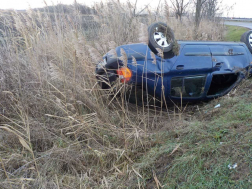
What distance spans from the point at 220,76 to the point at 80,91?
252 cm

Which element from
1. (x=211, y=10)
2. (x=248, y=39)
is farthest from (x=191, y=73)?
(x=211, y=10)

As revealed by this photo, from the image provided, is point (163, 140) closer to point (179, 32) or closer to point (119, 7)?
point (119, 7)

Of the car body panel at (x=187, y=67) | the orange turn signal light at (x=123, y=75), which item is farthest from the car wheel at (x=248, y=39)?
the orange turn signal light at (x=123, y=75)

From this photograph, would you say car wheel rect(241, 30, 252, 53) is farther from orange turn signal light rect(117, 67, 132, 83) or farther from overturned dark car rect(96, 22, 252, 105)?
orange turn signal light rect(117, 67, 132, 83)

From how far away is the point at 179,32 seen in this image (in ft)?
20.9

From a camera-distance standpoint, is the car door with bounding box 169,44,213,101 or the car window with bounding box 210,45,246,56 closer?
the car door with bounding box 169,44,213,101

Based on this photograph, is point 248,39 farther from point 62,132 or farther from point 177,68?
point 62,132

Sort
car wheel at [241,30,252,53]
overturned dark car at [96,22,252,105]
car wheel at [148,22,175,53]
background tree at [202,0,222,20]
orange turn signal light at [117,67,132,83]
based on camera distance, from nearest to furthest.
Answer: orange turn signal light at [117,67,132,83] → overturned dark car at [96,22,252,105] → car wheel at [148,22,175,53] → car wheel at [241,30,252,53] → background tree at [202,0,222,20]

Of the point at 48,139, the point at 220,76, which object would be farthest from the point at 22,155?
the point at 220,76

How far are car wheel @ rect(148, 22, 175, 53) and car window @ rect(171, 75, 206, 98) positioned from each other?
53 centimetres

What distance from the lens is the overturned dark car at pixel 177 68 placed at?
2934mm

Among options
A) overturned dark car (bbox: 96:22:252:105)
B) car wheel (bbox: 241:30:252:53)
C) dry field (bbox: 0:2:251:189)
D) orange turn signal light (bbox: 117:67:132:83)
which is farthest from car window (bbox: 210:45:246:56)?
orange turn signal light (bbox: 117:67:132:83)

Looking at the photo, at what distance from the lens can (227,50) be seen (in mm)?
3615

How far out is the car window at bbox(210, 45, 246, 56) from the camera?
348cm
